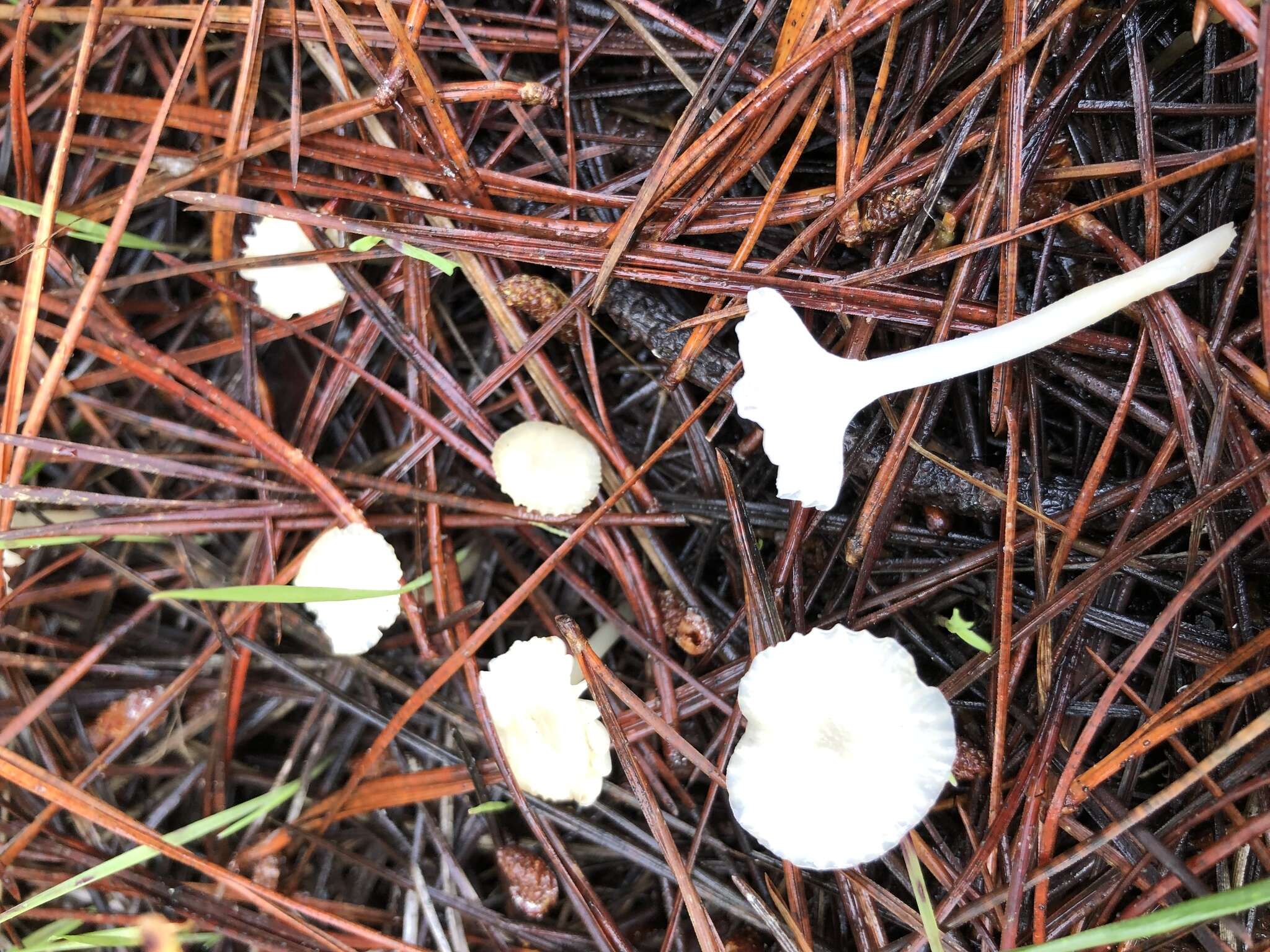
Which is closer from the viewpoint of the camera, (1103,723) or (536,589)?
(1103,723)

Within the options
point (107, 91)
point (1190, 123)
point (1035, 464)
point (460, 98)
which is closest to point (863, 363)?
point (1035, 464)

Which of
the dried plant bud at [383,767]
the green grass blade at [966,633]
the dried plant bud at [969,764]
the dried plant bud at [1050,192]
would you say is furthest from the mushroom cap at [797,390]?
the dried plant bud at [383,767]

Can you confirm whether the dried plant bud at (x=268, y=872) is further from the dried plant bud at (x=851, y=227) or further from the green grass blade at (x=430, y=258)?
the dried plant bud at (x=851, y=227)

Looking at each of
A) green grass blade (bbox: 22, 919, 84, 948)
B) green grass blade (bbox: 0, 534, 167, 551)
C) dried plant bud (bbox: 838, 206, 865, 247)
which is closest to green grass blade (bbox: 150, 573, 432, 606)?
green grass blade (bbox: 0, 534, 167, 551)

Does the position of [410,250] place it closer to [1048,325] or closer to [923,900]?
[1048,325]

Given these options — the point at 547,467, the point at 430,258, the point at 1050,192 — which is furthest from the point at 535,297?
the point at 1050,192

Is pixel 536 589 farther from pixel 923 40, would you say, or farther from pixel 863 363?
pixel 923 40
